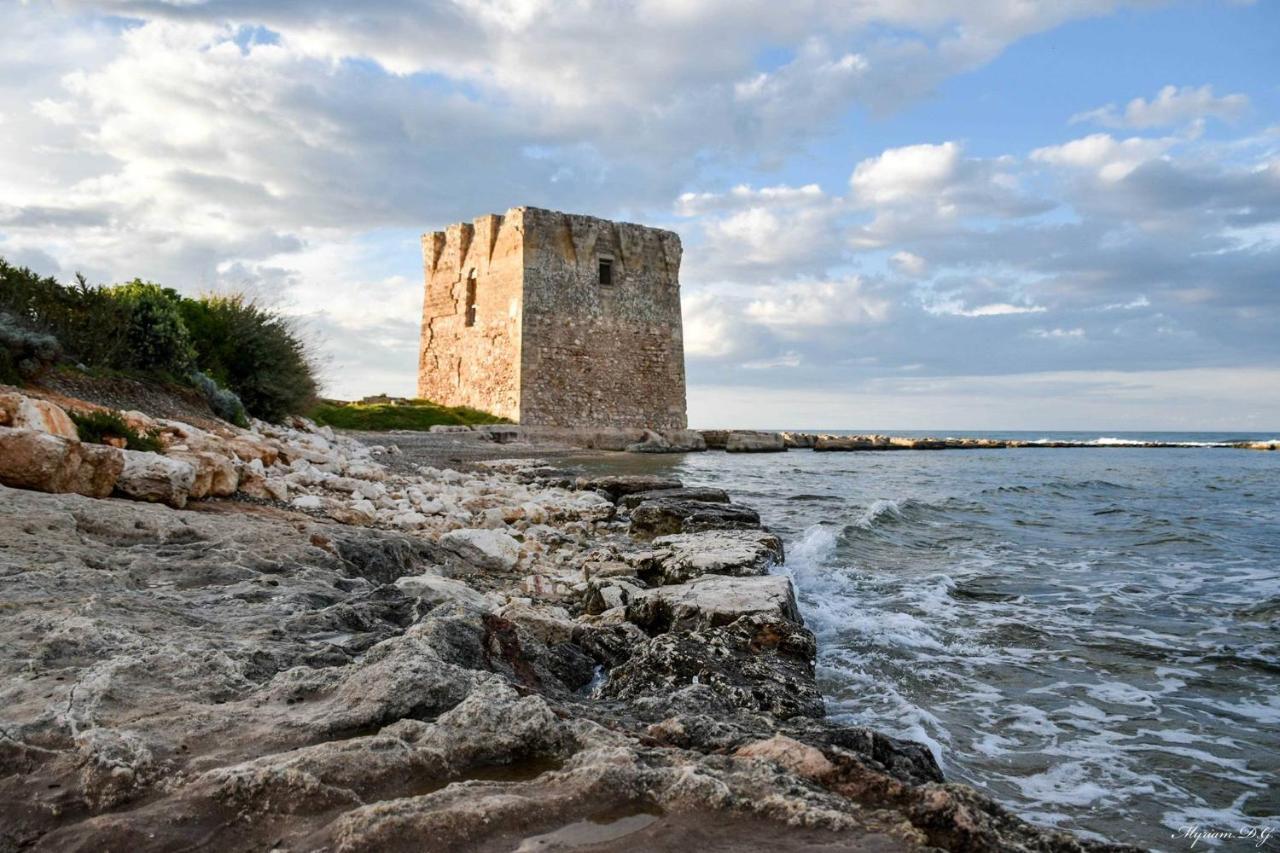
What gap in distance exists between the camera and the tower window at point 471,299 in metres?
27.1

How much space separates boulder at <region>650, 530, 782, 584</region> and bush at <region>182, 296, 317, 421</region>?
8435 mm

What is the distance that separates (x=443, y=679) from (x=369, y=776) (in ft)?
1.59

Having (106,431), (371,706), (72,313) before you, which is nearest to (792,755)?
(371,706)

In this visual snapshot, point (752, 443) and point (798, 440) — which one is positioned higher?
point (798, 440)

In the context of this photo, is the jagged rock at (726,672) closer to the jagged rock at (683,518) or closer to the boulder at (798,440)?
the jagged rock at (683,518)

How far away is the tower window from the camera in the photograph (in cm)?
2706

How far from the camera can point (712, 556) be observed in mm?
5578

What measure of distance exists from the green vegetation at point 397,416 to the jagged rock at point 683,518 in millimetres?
15424

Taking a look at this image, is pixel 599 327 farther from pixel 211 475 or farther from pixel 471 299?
pixel 211 475

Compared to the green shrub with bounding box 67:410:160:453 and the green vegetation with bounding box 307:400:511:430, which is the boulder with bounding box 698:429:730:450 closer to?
the green vegetation with bounding box 307:400:511:430

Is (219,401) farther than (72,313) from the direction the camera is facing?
Yes

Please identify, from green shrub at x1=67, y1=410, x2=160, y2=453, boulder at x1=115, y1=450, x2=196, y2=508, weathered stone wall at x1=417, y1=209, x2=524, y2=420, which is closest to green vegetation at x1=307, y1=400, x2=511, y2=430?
weathered stone wall at x1=417, y1=209, x2=524, y2=420

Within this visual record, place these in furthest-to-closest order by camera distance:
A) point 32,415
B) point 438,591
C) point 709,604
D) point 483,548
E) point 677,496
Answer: point 677,496 → point 483,548 → point 32,415 → point 709,604 → point 438,591

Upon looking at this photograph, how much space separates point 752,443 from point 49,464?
2586cm
